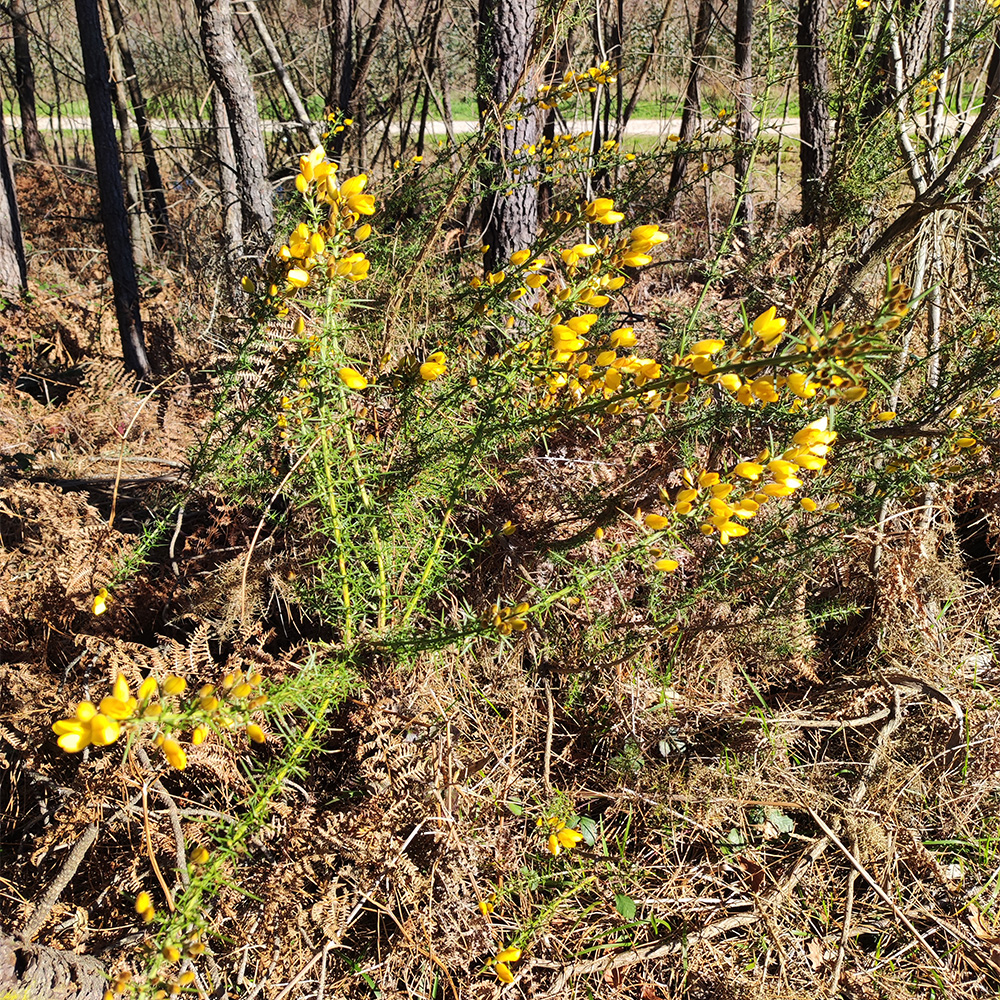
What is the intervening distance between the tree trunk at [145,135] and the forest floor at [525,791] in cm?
569

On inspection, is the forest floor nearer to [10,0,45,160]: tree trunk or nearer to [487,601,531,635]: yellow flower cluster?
[487,601,531,635]: yellow flower cluster

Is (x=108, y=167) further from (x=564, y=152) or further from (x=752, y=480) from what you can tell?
(x=752, y=480)

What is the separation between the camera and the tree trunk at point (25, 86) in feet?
27.3

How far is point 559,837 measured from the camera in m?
1.82

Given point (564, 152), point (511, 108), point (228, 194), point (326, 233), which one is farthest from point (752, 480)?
point (228, 194)

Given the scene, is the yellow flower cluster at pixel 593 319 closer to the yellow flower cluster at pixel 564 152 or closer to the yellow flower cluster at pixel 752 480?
the yellow flower cluster at pixel 752 480

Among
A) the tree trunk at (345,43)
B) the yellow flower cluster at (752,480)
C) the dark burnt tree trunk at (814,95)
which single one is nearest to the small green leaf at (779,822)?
the yellow flower cluster at (752,480)

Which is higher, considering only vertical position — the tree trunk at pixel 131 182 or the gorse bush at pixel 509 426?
the tree trunk at pixel 131 182

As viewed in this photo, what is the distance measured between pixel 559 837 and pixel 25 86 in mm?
10638

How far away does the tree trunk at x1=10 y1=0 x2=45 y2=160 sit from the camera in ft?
27.3

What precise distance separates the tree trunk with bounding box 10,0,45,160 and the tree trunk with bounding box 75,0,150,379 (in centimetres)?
429

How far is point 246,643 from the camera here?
193 cm

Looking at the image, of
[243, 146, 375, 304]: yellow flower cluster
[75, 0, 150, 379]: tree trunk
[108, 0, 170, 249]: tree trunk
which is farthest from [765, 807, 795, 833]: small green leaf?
[108, 0, 170, 249]: tree trunk

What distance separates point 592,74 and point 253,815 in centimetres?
305
